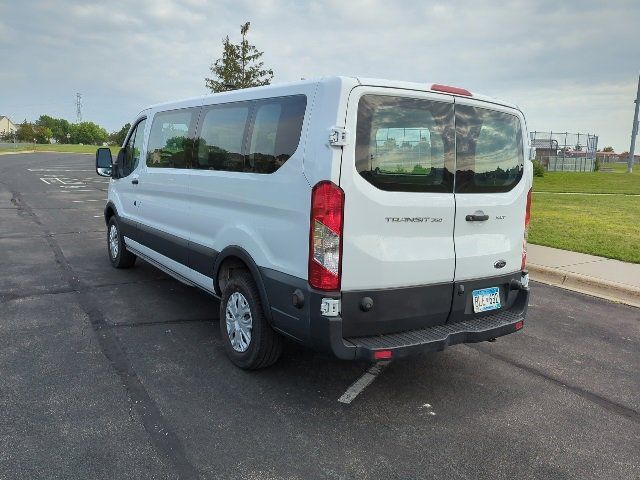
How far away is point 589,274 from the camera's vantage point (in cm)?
721

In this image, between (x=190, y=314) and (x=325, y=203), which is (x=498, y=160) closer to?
(x=325, y=203)

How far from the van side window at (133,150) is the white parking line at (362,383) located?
3.91 m

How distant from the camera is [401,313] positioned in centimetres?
346

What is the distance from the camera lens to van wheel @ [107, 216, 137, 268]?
704 cm

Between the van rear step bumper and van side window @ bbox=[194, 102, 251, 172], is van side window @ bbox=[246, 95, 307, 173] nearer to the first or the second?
van side window @ bbox=[194, 102, 251, 172]

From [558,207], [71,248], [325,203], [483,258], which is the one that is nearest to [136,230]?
[71,248]

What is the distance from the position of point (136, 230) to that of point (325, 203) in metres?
3.88

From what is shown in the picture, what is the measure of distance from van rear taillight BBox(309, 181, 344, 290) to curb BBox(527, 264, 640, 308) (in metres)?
4.86

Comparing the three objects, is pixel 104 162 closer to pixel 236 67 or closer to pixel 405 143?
pixel 405 143

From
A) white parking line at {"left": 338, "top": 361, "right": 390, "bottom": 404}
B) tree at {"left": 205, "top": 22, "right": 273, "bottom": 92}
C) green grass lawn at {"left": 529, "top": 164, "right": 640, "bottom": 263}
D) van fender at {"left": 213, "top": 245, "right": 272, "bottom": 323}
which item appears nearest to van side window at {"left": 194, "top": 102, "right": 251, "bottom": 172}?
van fender at {"left": 213, "top": 245, "right": 272, "bottom": 323}

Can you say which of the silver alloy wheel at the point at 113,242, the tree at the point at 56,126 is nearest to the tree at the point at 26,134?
the tree at the point at 56,126

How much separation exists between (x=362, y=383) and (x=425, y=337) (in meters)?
0.75

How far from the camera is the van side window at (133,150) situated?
6305 mm

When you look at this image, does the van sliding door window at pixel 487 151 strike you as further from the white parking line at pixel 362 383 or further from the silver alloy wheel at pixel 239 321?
the silver alloy wheel at pixel 239 321
